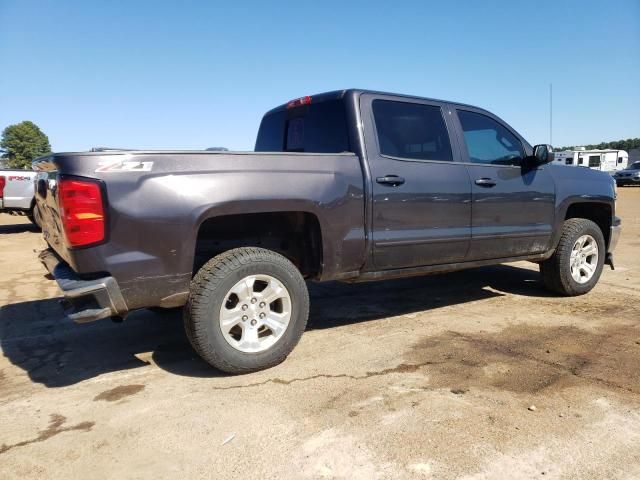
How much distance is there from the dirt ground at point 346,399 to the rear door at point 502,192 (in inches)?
26.6

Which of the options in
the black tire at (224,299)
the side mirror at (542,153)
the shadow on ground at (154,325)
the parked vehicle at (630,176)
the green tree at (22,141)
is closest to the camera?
the black tire at (224,299)

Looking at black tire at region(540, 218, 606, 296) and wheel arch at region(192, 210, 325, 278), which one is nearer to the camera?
wheel arch at region(192, 210, 325, 278)

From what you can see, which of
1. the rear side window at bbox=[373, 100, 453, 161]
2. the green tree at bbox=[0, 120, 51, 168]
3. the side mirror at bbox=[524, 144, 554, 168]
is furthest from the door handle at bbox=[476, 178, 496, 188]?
the green tree at bbox=[0, 120, 51, 168]

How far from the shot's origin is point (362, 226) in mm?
3744

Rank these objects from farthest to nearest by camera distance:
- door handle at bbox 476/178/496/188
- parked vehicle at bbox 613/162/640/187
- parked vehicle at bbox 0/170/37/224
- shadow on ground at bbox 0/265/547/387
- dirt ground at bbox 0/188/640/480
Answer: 1. parked vehicle at bbox 613/162/640/187
2. parked vehicle at bbox 0/170/37/224
3. door handle at bbox 476/178/496/188
4. shadow on ground at bbox 0/265/547/387
5. dirt ground at bbox 0/188/640/480

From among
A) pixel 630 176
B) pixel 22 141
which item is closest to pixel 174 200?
pixel 630 176

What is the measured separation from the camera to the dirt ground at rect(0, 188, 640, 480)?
2.29 metres

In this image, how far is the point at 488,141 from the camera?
480 centimetres

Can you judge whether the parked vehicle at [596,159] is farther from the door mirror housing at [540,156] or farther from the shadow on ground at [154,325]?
the door mirror housing at [540,156]

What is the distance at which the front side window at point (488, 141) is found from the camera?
4621mm

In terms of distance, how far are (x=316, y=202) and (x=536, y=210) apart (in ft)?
8.40

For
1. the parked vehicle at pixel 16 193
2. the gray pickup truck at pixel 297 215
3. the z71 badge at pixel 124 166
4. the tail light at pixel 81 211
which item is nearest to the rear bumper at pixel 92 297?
the gray pickup truck at pixel 297 215

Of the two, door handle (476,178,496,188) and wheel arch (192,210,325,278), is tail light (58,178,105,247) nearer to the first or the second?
wheel arch (192,210,325,278)

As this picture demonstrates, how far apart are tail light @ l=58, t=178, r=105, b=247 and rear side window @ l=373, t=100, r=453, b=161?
2.08 m
